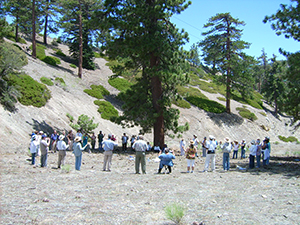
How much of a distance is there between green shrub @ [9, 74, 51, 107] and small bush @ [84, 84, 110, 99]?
26.0 ft

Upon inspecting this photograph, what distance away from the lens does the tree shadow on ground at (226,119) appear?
3981cm

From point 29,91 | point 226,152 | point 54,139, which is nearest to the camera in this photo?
point 226,152

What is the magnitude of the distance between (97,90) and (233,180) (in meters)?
26.0

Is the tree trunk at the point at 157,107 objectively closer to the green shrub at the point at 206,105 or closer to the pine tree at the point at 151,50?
the pine tree at the point at 151,50

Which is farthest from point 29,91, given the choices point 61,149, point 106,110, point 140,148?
point 140,148

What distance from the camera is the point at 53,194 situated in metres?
7.99

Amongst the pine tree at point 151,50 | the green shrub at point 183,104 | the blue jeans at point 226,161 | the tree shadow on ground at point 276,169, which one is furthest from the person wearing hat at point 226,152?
the green shrub at point 183,104

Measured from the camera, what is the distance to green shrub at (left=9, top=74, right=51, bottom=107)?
22062 millimetres

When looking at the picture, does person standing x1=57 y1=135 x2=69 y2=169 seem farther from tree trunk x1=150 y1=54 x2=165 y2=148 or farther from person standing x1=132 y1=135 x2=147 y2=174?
tree trunk x1=150 y1=54 x2=165 y2=148

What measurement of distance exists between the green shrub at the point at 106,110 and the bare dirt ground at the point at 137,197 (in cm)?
1728

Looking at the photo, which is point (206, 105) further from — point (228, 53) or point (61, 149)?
point (61, 149)

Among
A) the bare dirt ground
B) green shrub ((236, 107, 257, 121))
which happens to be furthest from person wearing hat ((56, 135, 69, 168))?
green shrub ((236, 107, 257, 121))

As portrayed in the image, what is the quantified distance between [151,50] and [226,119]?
83.2 ft

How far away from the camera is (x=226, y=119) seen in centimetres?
4112
